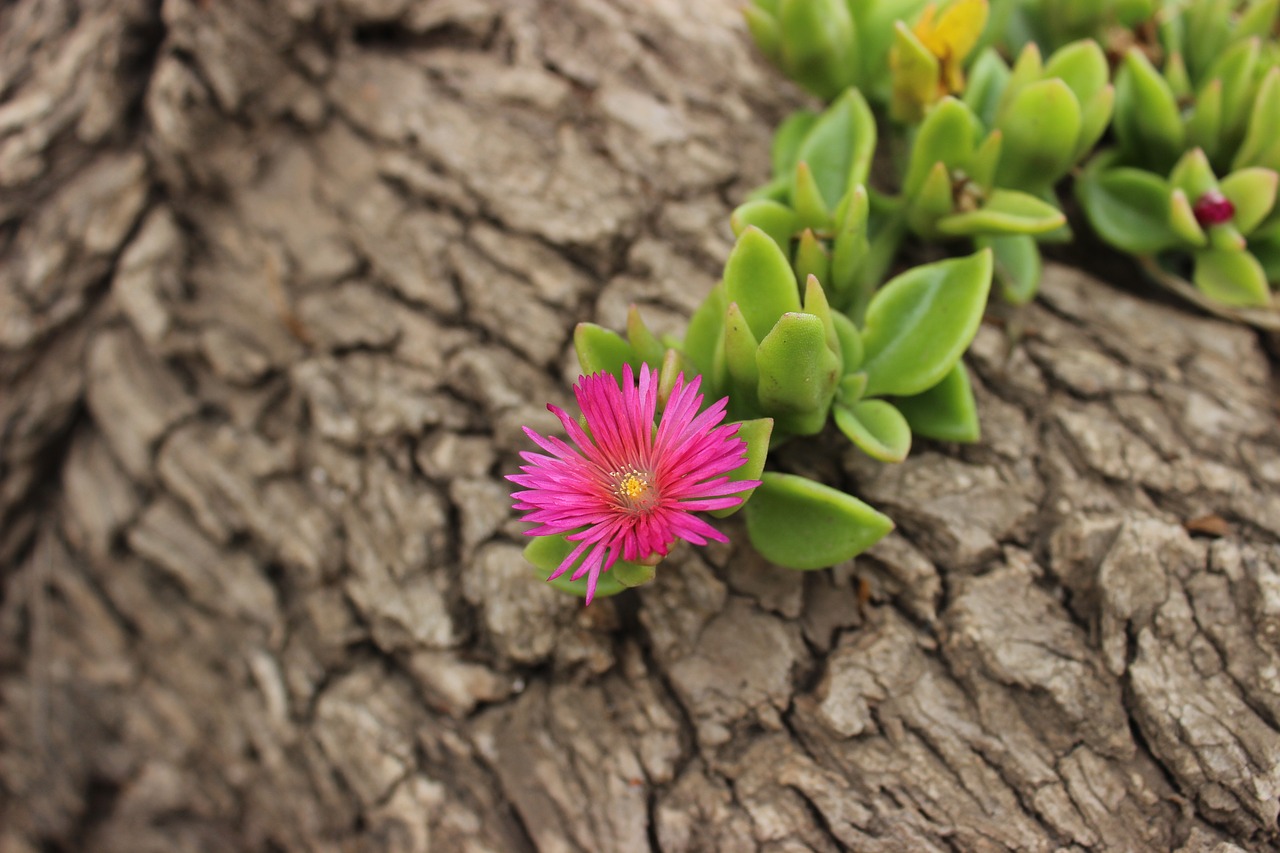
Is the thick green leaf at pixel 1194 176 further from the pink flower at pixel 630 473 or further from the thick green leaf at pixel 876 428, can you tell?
the pink flower at pixel 630 473

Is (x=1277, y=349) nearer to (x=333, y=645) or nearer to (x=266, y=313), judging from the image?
(x=333, y=645)

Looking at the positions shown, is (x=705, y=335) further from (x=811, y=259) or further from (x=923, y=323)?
(x=923, y=323)

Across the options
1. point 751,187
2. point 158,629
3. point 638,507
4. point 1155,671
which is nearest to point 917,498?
point 1155,671

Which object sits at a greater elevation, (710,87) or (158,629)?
(710,87)

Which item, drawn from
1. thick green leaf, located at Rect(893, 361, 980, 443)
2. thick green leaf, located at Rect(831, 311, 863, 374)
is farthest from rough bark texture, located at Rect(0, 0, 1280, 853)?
thick green leaf, located at Rect(831, 311, 863, 374)

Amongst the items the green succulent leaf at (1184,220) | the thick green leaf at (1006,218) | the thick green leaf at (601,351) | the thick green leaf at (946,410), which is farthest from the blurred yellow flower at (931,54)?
the thick green leaf at (601,351)
